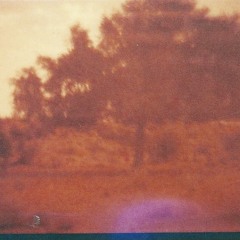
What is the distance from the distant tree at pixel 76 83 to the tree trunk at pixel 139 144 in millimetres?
272

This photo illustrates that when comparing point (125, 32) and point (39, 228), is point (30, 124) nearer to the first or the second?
point (39, 228)

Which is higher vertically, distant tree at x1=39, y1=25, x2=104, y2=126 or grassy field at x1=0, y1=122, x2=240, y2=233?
distant tree at x1=39, y1=25, x2=104, y2=126

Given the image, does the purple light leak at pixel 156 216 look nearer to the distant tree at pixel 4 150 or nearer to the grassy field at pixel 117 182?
the grassy field at pixel 117 182

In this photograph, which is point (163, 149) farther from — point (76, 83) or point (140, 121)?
point (76, 83)

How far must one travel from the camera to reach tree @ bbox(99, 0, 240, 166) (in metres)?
2.10

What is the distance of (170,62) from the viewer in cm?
212

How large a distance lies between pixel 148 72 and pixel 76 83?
45 centimetres

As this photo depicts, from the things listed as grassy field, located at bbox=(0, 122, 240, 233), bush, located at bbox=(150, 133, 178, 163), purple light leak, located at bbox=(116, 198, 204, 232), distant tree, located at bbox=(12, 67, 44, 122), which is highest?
distant tree, located at bbox=(12, 67, 44, 122)

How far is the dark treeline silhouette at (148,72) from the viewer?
2098 mm


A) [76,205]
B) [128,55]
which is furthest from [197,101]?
[76,205]

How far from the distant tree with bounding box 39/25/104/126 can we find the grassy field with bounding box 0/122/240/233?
118 millimetres

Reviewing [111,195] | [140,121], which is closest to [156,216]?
[111,195]

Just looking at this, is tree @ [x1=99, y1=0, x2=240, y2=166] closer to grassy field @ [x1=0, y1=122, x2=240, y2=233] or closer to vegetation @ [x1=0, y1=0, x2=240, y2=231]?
vegetation @ [x1=0, y1=0, x2=240, y2=231]

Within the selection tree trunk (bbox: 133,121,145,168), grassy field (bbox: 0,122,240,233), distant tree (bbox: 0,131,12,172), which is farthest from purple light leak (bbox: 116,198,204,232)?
distant tree (bbox: 0,131,12,172)
